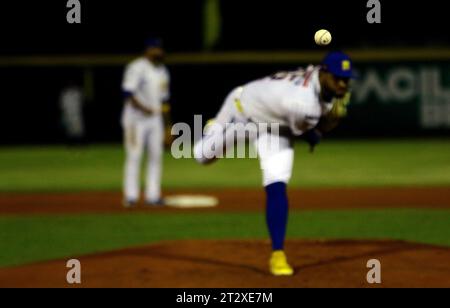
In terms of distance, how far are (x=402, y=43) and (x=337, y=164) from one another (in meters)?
10.7

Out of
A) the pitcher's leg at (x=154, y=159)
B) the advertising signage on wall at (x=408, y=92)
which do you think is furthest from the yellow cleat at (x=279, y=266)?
the advertising signage on wall at (x=408, y=92)

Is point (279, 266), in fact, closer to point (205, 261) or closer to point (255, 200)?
point (205, 261)

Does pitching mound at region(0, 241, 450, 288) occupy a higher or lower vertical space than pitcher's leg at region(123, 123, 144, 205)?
lower

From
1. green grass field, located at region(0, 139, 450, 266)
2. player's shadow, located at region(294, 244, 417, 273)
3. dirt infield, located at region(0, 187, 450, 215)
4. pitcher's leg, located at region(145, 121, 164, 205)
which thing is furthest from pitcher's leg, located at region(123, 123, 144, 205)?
player's shadow, located at region(294, 244, 417, 273)

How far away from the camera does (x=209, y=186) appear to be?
1521 cm

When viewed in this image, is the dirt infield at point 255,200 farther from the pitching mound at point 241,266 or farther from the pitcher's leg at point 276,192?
the pitcher's leg at point 276,192

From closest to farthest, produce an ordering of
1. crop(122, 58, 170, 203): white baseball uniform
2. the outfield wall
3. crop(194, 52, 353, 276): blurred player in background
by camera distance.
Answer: crop(194, 52, 353, 276): blurred player in background, crop(122, 58, 170, 203): white baseball uniform, the outfield wall

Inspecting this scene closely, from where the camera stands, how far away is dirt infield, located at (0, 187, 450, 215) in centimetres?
1225

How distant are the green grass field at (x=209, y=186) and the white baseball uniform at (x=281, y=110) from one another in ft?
7.86

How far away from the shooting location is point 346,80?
23.4 ft

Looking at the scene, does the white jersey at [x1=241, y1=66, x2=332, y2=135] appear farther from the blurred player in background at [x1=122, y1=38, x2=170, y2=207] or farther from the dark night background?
the dark night background

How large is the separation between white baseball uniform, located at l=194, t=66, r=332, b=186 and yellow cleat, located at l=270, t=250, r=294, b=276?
0.58m

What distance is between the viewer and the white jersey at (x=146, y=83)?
11.9 m
